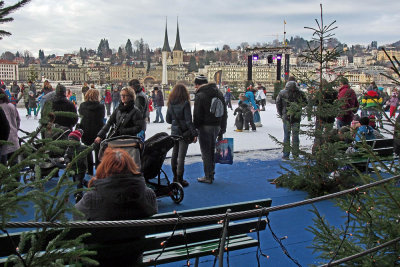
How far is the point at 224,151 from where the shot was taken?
8539 mm

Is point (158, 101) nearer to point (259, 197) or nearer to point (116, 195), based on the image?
point (259, 197)

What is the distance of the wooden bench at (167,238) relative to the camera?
3.27m

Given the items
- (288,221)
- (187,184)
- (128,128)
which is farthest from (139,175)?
(187,184)

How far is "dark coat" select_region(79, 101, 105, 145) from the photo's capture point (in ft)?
25.5

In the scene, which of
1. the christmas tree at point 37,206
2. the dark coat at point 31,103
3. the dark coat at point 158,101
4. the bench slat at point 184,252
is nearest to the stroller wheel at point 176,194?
the bench slat at point 184,252

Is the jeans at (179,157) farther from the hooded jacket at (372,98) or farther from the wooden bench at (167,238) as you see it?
the wooden bench at (167,238)

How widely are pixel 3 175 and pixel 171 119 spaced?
5254 millimetres

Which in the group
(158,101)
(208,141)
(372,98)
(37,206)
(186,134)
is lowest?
(208,141)

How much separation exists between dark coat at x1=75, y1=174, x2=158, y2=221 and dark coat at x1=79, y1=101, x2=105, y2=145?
4273 mm

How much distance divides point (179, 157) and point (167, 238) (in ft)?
12.7

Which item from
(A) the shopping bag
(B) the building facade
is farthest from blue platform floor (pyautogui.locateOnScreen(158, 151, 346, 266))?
(B) the building facade

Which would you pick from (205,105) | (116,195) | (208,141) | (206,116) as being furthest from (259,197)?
(116,195)

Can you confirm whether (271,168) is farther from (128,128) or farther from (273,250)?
(273,250)

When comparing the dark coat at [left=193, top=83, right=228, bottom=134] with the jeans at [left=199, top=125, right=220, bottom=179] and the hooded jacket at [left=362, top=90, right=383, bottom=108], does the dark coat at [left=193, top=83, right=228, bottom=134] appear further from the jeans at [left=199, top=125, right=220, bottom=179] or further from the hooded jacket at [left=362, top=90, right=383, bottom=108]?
the hooded jacket at [left=362, top=90, right=383, bottom=108]
